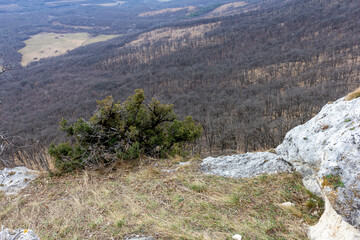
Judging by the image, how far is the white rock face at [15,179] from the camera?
6.65 metres

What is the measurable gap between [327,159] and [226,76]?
8308 centimetres

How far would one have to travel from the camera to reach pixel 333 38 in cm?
A: 9356

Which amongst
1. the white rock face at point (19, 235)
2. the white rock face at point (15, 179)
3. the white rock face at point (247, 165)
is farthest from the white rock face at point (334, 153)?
the white rock face at point (15, 179)

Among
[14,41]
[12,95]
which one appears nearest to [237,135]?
[12,95]

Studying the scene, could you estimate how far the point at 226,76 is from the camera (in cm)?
8338

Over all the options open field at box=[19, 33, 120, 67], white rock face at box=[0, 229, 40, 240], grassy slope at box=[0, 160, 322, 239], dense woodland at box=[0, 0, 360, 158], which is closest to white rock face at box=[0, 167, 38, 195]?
grassy slope at box=[0, 160, 322, 239]

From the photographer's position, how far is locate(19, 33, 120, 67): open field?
15371 cm

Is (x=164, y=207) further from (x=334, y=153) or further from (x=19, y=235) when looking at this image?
(x=334, y=153)

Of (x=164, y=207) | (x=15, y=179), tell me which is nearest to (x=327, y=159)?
(x=164, y=207)

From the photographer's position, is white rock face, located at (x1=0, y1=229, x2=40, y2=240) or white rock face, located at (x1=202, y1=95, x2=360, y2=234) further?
white rock face, located at (x1=0, y1=229, x2=40, y2=240)

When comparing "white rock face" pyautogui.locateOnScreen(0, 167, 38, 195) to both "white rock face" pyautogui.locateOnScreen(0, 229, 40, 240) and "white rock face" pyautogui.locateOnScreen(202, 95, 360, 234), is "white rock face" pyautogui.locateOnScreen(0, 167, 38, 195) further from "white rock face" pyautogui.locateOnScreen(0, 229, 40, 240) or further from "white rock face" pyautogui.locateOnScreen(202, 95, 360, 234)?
"white rock face" pyautogui.locateOnScreen(202, 95, 360, 234)

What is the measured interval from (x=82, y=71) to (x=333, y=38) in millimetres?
118334

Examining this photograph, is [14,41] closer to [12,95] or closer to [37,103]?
[12,95]

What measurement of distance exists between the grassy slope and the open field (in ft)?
546
